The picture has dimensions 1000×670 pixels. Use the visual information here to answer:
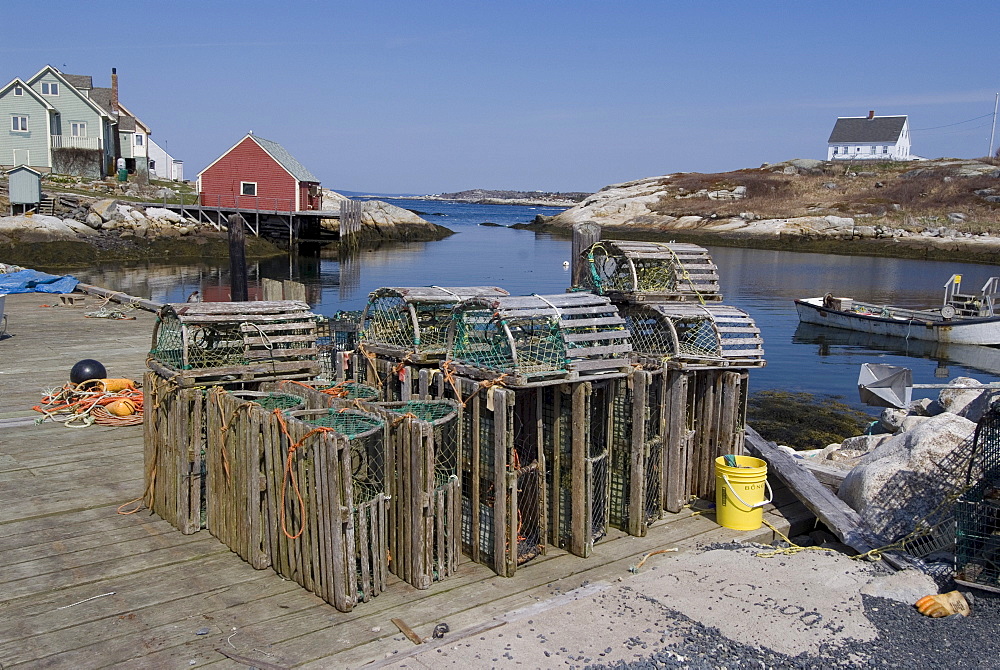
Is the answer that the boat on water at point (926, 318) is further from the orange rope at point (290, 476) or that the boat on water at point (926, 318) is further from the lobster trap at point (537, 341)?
the orange rope at point (290, 476)

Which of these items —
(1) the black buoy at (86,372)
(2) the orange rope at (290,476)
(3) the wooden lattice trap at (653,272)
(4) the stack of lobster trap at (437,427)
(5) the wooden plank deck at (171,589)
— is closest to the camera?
(5) the wooden plank deck at (171,589)

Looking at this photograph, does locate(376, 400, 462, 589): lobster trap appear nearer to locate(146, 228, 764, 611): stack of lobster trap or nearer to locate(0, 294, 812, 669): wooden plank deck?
locate(146, 228, 764, 611): stack of lobster trap

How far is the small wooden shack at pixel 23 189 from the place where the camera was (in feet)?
150

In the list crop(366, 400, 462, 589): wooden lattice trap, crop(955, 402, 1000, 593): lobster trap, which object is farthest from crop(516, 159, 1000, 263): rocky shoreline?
crop(366, 400, 462, 589): wooden lattice trap

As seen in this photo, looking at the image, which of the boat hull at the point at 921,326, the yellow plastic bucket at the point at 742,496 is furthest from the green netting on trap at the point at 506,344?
the boat hull at the point at 921,326

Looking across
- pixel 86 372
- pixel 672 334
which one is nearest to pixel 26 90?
pixel 86 372

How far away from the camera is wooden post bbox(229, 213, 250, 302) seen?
→ 17875 mm

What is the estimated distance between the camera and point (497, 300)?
724cm

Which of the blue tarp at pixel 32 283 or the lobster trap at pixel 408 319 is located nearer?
the lobster trap at pixel 408 319

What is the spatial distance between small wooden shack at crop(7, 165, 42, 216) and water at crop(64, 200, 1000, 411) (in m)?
7.41

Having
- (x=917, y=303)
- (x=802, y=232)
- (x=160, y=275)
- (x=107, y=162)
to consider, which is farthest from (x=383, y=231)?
(x=917, y=303)

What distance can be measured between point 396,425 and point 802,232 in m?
69.8

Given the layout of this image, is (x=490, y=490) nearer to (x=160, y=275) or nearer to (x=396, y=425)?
(x=396, y=425)

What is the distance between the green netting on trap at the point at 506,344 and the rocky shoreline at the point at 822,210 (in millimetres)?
60779
